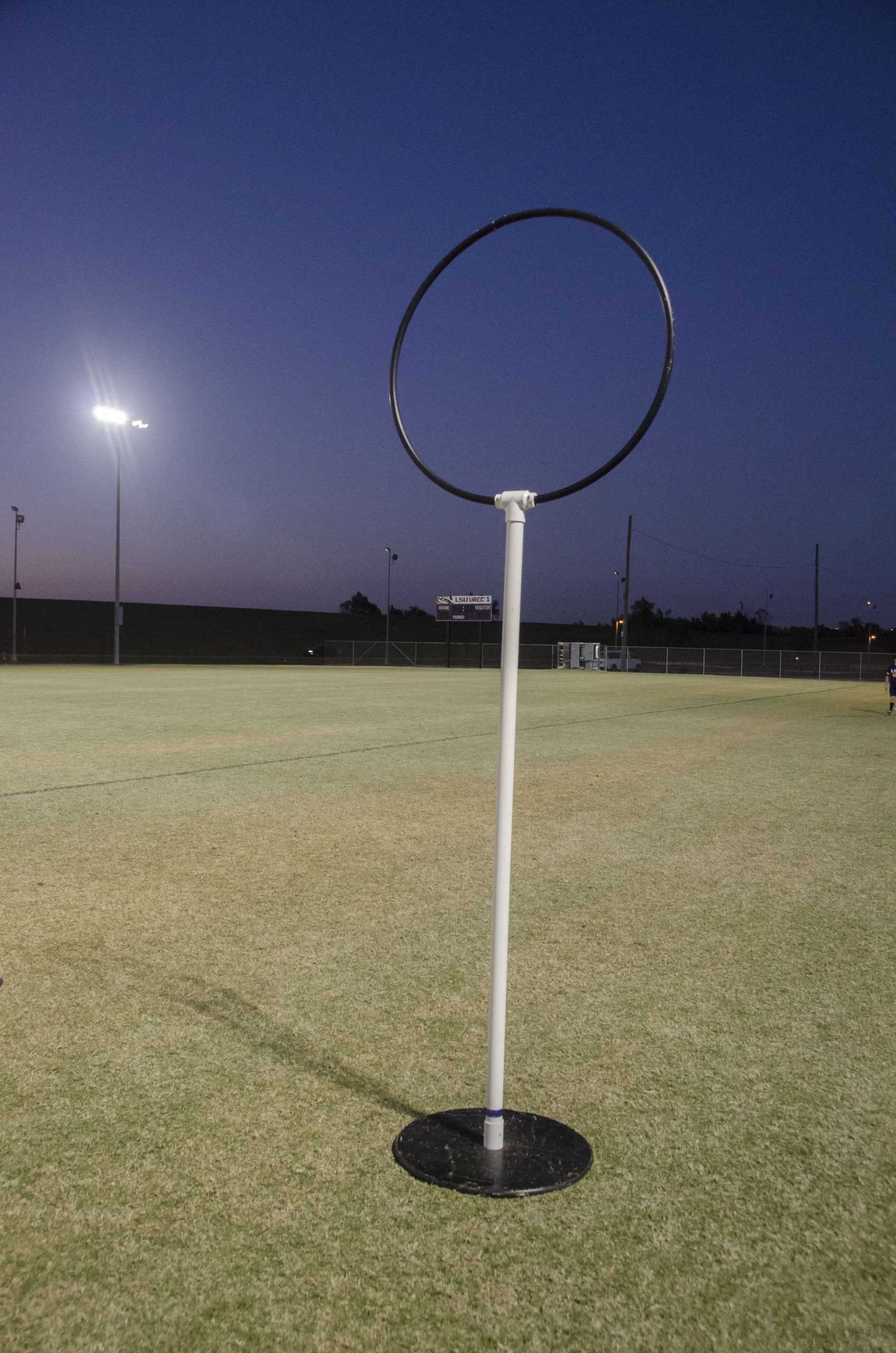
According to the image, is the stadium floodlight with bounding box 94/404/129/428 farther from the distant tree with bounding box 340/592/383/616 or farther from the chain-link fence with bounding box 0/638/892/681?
the distant tree with bounding box 340/592/383/616

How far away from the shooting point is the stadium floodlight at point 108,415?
160 feet

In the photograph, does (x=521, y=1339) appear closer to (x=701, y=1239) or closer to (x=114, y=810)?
(x=701, y=1239)

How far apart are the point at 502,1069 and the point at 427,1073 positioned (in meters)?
0.64

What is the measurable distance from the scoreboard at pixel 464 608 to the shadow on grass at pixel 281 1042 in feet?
187

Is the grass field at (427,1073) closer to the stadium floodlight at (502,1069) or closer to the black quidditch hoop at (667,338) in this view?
the stadium floodlight at (502,1069)

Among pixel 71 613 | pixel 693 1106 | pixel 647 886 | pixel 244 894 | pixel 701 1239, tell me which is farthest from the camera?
pixel 71 613

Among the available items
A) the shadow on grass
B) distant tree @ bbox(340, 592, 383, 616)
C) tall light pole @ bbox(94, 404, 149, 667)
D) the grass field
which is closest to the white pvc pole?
the grass field

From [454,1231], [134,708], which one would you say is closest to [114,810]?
[454,1231]

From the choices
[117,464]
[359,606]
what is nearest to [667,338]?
[117,464]

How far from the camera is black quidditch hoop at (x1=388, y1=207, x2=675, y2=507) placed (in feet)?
8.35

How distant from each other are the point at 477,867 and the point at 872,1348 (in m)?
4.33

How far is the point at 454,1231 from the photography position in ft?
7.76

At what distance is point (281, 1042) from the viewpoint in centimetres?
349

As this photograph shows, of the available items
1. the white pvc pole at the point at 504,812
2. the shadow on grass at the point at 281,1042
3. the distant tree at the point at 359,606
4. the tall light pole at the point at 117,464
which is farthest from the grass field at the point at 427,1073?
the distant tree at the point at 359,606
